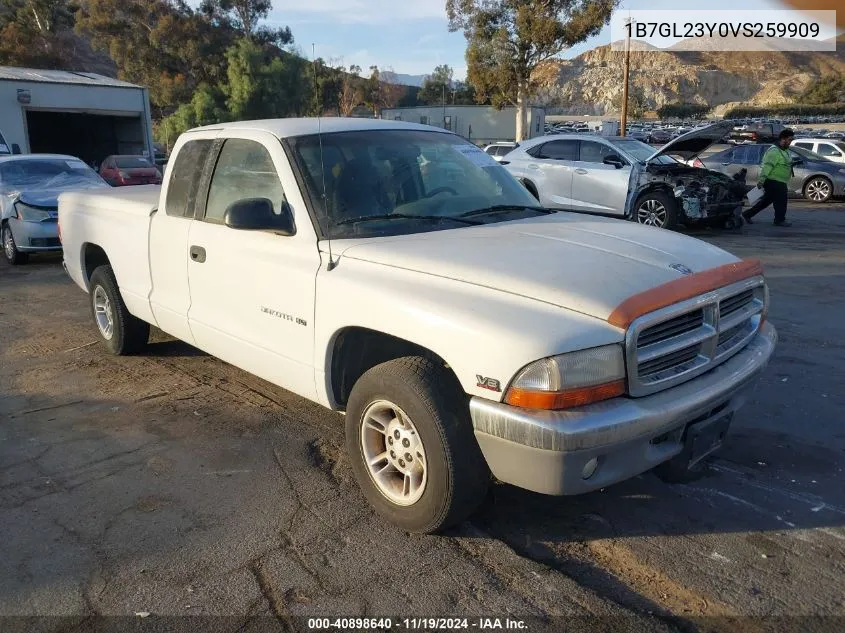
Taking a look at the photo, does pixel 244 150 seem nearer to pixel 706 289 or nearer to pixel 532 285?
pixel 532 285

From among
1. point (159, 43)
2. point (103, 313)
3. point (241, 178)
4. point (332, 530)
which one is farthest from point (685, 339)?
point (159, 43)

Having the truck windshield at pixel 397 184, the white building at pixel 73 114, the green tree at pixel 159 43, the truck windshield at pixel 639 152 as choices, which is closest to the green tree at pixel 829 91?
the green tree at pixel 159 43

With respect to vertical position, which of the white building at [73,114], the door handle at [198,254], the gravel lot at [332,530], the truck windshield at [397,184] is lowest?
the gravel lot at [332,530]

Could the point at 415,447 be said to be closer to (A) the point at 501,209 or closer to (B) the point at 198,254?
(A) the point at 501,209

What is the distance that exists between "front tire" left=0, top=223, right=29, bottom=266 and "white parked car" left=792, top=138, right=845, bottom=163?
61.9 ft

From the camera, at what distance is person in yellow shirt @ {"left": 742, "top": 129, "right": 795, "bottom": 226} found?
13180 mm

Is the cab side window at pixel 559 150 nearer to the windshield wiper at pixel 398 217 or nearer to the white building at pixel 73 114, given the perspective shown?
the windshield wiper at pixel 398 217

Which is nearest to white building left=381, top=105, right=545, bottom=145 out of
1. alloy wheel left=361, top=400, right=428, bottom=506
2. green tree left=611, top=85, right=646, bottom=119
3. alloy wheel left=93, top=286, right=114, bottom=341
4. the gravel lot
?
alloy wheel left=93, top=286, right=114, bottom=341

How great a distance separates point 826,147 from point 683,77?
465ft

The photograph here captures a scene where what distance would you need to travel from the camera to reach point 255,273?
156 inches

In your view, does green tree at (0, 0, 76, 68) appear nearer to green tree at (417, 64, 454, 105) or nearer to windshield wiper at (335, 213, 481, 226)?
green tree at (417, 64, 454, 105)

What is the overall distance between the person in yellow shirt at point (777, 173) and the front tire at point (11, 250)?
12818 millimetres

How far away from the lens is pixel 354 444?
3.48m

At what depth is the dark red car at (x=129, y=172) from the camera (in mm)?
21281
